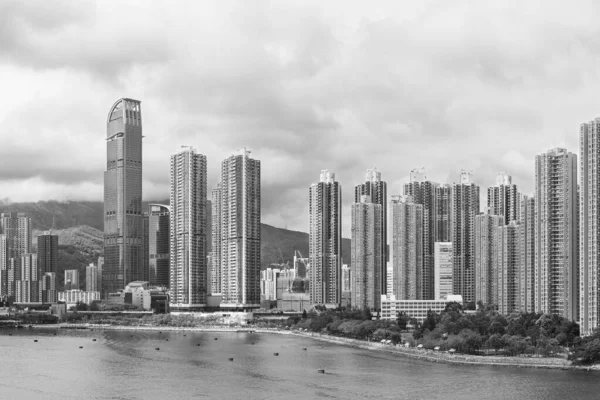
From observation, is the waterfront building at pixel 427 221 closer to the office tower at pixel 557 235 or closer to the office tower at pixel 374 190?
the office tower at pixel 374 190

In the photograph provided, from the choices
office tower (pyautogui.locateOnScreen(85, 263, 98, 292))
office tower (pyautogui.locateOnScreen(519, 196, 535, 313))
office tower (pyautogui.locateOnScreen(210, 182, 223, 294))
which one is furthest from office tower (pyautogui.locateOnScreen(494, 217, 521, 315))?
office tower (pyautogui.locateOnScreen(85, 263, 98, 292))

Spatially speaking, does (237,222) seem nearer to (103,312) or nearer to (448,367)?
(103,312)

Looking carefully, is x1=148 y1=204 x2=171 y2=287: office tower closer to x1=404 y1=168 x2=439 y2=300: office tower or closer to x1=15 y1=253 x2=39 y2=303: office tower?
x1=15 y1=253 x2=39 y2=303: office tower

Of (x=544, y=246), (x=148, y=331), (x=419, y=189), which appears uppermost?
(x=419, y=189)

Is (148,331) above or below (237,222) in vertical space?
below

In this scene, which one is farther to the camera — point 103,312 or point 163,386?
point 103,312

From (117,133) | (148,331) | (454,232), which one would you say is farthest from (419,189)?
(117,133)

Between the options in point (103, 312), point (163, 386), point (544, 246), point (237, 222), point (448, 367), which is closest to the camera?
point (163, 386)
